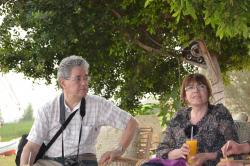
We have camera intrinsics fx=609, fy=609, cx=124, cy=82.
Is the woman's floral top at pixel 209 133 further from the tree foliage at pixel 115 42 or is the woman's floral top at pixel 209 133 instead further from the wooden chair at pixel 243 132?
the tree foliage at pixel 115 42

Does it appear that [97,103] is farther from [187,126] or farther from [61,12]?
[61,12]

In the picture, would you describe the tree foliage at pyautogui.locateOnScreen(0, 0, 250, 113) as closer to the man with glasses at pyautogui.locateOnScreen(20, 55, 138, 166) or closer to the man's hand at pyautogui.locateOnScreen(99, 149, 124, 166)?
Result: the man with glasses at pyautogui.locateOnScreen(20, 55, 138, 166)

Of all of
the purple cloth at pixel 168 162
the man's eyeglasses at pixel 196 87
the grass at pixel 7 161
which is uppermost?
the man's eyeglasses at pixel 196 87

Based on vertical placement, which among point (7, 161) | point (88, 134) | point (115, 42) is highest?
point (115, 42)

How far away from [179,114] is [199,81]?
351mm

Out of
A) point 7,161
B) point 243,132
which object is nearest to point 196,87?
point 243,132

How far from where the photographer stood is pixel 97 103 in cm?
453

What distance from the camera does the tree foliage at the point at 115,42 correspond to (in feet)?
22.3

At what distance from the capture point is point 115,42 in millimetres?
8078

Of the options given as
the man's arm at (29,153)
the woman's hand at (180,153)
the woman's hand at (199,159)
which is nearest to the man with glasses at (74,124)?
the man's arm at (29,153)

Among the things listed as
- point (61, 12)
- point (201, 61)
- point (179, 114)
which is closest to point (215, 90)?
point (201, 61)

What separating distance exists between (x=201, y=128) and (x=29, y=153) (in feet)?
4.43

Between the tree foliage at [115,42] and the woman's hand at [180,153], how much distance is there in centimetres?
176

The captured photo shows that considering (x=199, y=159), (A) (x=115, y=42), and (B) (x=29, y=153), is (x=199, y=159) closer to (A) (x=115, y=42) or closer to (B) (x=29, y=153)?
(B) (x=29, y=153)
